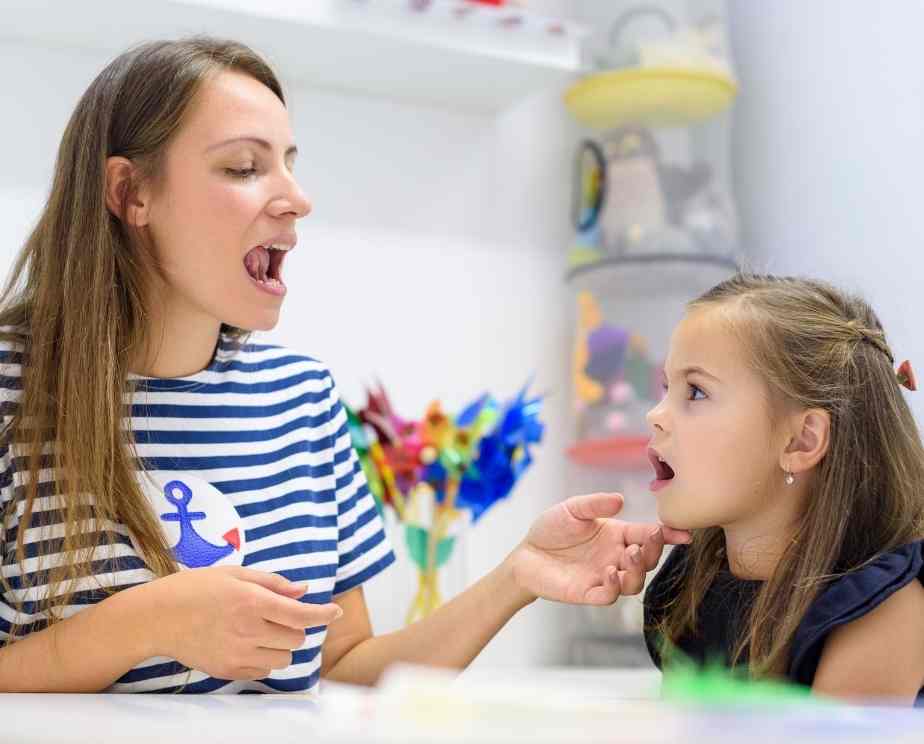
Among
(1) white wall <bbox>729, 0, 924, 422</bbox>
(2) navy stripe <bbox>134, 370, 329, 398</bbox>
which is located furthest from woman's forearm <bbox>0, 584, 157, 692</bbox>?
(1) white wall <bbox>729, 0, 924, 422</bbox>

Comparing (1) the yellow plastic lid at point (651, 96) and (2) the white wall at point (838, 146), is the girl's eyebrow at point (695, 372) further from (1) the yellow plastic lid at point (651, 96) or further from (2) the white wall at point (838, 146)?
(1) the yellow plastic lid at point (651, 96)

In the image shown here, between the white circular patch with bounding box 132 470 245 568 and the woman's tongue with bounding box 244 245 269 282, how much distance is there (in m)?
0.21

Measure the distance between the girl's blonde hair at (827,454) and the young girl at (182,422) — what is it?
0.11 m

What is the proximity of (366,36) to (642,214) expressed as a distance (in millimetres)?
561

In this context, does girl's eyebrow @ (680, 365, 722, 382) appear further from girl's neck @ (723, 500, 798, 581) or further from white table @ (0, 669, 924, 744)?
white table @ (0, 669, 924, 744)

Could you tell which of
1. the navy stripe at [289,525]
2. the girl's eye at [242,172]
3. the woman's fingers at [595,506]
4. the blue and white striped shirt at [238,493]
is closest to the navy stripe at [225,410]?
the blue and white striped shirt at [238,493]

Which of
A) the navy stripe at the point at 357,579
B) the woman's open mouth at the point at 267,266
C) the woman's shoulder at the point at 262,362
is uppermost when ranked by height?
the woman's open mouth at the point at 267,266

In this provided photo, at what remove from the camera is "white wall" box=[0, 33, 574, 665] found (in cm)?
206

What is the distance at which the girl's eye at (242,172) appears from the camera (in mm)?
1172

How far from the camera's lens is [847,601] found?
0.91m

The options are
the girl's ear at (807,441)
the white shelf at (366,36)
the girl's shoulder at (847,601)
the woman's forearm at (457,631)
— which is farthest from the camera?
the white shelf at (366,36)

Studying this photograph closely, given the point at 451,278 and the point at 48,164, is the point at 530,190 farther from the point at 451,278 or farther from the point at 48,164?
the point at 48,164

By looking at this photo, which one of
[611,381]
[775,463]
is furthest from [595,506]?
[611,381]

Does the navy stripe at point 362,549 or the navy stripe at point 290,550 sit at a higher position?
the navy stripe at point 290,550
